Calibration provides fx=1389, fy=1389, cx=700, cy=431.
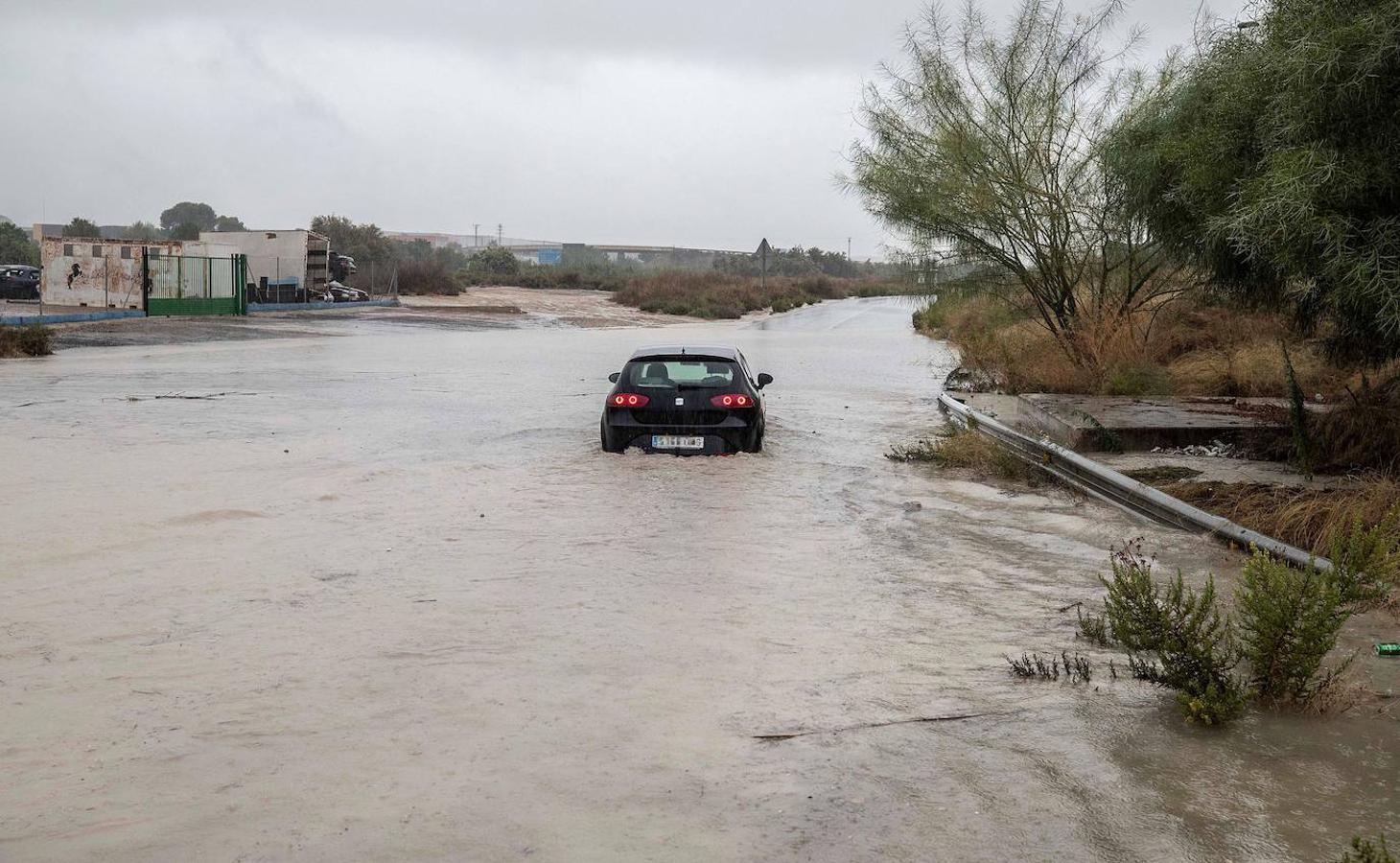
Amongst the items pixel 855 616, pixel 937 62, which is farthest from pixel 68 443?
pixel 937 62

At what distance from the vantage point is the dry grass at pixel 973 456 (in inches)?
548

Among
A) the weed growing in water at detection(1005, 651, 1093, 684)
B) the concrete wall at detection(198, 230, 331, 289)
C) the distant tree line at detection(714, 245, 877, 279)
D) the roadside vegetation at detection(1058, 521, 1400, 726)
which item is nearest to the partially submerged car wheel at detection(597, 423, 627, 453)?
the weed growing in water at detection(1005, 651, 1093, 684)

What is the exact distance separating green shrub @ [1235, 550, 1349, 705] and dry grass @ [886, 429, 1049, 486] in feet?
23.4

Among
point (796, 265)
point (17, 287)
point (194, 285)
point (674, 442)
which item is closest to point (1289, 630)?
point (674, 442)

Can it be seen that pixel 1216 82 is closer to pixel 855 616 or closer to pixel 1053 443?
pixel 1053 443

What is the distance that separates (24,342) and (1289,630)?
26677 millimetres

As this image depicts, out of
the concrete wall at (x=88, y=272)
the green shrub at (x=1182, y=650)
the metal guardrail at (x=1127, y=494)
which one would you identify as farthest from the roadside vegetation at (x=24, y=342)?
the green shrub at (x=1182, y=650)

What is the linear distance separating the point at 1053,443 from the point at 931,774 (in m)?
9.98

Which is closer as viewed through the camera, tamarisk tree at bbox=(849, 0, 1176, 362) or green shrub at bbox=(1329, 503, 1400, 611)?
green shrub at bbox=(1329, 503, 1400, 611)

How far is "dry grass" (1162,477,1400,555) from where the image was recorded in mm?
9195

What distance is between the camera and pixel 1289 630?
20.7 ft

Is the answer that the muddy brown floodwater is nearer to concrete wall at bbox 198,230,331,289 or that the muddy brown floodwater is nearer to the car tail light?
the car tail light

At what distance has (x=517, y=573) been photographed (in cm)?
953

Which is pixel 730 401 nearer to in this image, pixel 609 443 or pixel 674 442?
pixel 674 442
